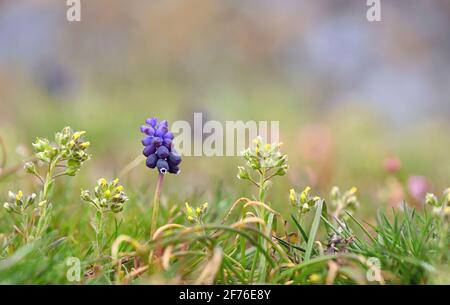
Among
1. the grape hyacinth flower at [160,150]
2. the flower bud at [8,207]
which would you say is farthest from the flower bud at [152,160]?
the flower bud at [8,207]

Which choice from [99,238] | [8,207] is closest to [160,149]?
[99,238]

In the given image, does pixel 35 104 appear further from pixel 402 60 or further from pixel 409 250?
pixel 409 250

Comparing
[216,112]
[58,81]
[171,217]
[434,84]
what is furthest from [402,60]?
[171,217]

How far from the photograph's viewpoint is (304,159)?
4.21m

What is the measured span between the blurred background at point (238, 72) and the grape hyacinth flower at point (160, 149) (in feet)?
8.56

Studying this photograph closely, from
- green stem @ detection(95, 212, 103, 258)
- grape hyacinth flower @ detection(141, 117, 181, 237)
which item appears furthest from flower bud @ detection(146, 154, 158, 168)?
green stem @ detection(95, 212, 103, 258)

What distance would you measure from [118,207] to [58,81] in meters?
4.86

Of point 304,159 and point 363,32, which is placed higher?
point 363,32

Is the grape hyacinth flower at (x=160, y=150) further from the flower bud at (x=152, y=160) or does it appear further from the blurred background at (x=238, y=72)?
the blurred background at (x=238, y=72)

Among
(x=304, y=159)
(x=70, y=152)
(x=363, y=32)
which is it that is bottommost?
(x=304, y=159)

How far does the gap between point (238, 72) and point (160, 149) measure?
531cm

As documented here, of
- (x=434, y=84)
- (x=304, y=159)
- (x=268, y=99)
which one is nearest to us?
(x=304, y=159)

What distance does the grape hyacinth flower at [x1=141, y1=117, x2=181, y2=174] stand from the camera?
1.84 metres

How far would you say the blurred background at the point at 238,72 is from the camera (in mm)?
5402
